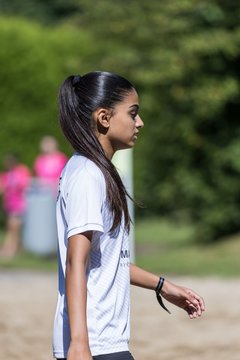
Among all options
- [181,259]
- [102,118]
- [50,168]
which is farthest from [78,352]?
[50,168]

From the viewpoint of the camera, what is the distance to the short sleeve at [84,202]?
3596 mm

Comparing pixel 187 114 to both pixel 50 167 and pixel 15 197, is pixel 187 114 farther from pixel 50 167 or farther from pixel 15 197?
pixel 15 197

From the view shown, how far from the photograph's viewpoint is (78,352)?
3412 mm

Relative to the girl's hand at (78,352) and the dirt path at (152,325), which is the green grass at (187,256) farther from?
the girl's hand at (78,352)

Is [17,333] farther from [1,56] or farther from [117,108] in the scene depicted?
[1,56]

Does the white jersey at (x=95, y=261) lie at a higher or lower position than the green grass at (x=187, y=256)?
higher

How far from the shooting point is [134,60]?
19.2 m

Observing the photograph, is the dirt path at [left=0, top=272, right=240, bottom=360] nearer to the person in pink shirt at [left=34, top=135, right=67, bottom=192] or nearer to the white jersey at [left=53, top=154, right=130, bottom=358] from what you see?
the person in pink shirt at [left=34, top=135, right=67, bottom=192]

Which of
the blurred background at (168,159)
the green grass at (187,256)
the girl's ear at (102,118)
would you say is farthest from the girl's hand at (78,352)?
the green grass at (187,256)

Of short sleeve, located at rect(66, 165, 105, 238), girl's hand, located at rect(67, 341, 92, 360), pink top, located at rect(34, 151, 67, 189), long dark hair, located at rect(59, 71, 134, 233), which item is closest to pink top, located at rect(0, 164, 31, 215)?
pink top, located at rect(34, 151, 67, 189)

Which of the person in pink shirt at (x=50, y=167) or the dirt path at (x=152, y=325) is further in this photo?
the person in pink shirt at (x=50, y=167)

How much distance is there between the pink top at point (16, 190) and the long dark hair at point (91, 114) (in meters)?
13.3

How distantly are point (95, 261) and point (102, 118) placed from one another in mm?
487

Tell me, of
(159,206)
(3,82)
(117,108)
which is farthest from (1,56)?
(117,108)
